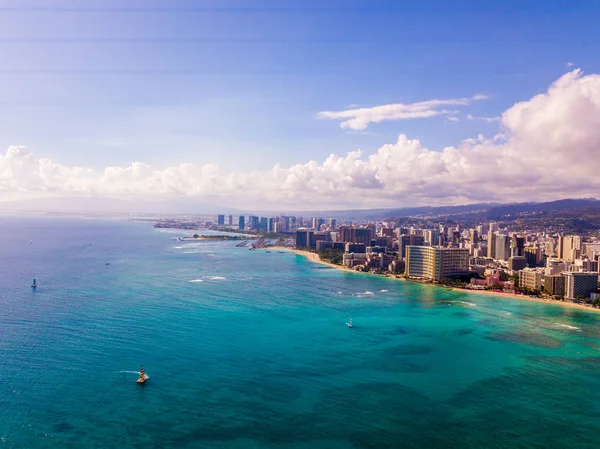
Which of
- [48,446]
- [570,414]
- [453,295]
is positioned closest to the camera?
[48,446]

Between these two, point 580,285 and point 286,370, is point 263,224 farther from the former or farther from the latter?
point 286,370

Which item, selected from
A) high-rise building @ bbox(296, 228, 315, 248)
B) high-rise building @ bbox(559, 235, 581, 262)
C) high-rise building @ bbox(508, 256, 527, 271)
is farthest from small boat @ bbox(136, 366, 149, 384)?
high-rise building @ bbox(296, 228, 315, 248)

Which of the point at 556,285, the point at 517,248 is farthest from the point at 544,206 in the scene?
the point at 556,285

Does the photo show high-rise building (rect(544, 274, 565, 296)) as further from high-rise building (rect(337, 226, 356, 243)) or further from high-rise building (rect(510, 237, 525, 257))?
high-rise building (rect(337, 226, 356, 243))

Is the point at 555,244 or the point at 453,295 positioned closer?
the point at 453,295

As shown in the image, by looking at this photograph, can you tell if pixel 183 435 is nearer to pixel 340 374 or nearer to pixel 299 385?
pixel 299 385

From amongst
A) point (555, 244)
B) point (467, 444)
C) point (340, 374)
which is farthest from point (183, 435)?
point (555, 244)
